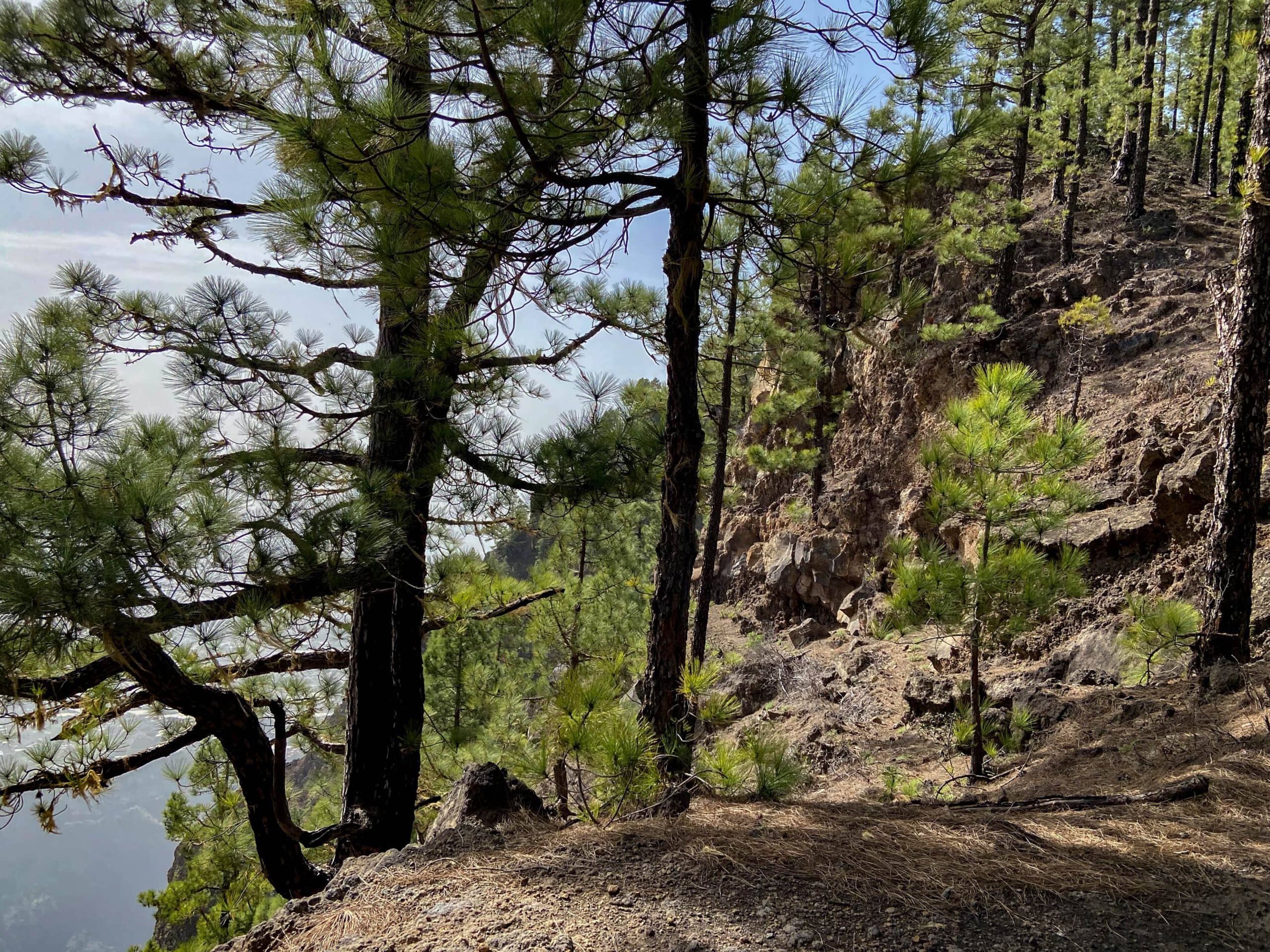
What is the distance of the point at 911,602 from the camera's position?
13.3 feet

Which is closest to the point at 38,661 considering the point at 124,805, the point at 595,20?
the point at 595,20

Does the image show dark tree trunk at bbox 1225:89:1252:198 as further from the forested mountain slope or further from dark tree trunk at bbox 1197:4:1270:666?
dark tree trunk at bbox 1197:4:1270:666

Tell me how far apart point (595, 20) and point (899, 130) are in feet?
4.47

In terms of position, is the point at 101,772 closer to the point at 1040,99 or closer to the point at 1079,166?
the point at 1079,166

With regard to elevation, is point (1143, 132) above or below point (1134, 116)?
below

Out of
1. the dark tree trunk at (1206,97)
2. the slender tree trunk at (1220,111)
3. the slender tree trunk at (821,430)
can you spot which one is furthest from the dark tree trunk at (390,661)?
the dark tree trunk at (1206,97)

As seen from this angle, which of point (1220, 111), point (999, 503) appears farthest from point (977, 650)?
point (1220, 111)

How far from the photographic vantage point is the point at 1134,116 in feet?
39.6

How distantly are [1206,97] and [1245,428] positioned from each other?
17.7 meters

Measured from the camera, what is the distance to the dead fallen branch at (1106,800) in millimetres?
2742

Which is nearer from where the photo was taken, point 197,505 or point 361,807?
point 197,505

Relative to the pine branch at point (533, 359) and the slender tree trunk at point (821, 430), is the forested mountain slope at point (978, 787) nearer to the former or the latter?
the slender tree trunk at point (821, 430)

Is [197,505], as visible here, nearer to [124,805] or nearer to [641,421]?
[641,421]

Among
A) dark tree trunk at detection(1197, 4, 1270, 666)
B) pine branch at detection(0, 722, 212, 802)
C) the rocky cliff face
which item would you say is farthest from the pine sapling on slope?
pine branch at detection(0, 722, 212, 802)
